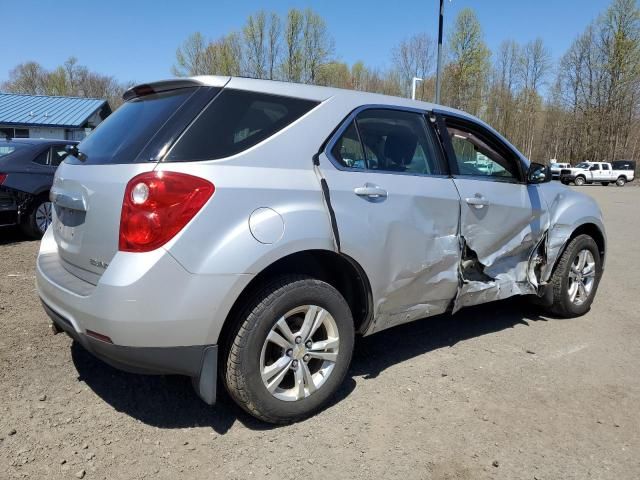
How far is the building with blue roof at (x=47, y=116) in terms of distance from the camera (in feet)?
114

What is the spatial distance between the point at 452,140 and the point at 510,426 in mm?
1999

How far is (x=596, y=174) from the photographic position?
1657 inches

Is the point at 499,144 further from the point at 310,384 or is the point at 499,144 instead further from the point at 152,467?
the point at 152,467

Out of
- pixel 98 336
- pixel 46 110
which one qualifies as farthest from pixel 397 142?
pixel 46 110

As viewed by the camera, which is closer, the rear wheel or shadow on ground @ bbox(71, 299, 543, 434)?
shadow on ground @ bbox(71, 299, 543, 434)

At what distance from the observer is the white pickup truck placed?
41844mm

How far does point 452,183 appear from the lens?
3584 mm

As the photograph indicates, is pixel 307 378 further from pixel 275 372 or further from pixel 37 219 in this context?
pixel 37 219

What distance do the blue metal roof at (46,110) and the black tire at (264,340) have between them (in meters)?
36.3

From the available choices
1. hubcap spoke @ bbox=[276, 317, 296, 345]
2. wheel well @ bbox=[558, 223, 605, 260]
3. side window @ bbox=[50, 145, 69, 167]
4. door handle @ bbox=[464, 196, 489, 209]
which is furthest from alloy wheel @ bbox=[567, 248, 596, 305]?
side window @ bbox=[50, 145, 69, 167]

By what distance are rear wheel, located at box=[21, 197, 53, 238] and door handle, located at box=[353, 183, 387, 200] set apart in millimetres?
6423

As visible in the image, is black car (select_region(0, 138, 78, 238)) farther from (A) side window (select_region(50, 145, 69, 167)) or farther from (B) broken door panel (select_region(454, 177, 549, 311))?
(B) broken door panel (select_region(454, 177, 549, 311))

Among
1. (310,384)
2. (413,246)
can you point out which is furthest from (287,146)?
(310,384)

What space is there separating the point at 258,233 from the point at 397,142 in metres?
1.41
